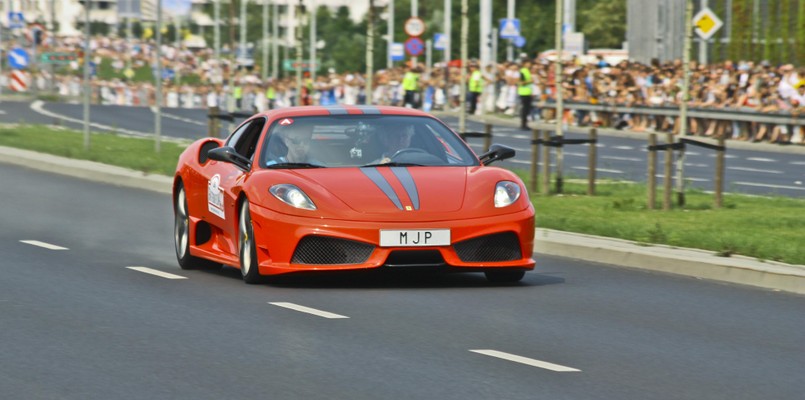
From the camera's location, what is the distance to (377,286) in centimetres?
1277

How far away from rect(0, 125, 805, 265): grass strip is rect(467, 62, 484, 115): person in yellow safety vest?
2788cm

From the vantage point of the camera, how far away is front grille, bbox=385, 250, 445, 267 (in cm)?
1222

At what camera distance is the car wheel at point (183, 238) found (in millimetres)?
14375

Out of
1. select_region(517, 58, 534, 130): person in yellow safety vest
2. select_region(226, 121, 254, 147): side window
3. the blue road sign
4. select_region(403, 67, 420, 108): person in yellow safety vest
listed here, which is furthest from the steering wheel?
the blue road sign

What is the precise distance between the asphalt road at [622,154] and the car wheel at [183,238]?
10918 millimetres

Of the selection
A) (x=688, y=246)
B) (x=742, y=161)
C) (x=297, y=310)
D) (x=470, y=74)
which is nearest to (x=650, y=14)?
(x=470, y=74)

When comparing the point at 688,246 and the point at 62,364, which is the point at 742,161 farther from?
the point at 62,364

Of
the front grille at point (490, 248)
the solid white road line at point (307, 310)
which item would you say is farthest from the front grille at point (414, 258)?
the solid white road line at point (307, 310)

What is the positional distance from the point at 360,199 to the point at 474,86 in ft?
144

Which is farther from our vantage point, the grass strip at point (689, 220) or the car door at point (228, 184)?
the grass strip at point (689, 220)

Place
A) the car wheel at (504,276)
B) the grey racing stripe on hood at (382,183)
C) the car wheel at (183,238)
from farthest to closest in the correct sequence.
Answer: the car wheel at (183,238), the car wheel at (504,276), the grey racing stripe on hood at (382,183)

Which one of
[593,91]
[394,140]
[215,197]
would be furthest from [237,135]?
[593,91]

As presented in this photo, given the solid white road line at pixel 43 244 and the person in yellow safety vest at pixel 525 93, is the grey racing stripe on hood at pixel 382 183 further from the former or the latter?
the person in yellow safety vest at pixel 525 93

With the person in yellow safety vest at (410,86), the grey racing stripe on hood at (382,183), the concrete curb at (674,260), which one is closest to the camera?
the grey racing stripe on hood at (382,183)
